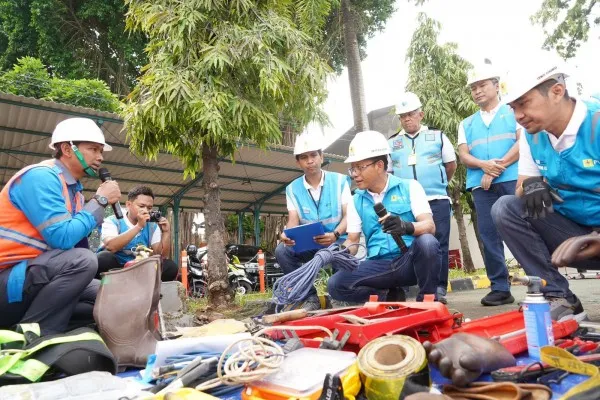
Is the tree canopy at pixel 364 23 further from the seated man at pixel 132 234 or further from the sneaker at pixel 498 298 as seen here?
the sneaker at pixel 498 298

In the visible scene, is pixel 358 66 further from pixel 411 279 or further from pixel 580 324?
pixel 580 324

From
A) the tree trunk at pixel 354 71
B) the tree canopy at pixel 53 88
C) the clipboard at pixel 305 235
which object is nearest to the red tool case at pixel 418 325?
the clipboard at pixel 305 235

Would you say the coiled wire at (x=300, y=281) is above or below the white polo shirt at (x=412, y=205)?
below

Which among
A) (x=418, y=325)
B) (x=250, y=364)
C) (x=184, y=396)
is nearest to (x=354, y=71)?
(x=418, y=325)

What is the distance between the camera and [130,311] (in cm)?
298

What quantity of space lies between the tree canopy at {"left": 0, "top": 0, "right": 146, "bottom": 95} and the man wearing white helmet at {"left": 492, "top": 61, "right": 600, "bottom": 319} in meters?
14.1

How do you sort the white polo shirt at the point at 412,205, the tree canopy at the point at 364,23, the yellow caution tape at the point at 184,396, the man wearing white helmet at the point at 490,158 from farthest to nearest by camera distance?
the tree canopy at the point at 364,23
the man wearing white helmet at the point at 490,158
the white polo shirt at the point at 412,205
the yellow caution tape at the point at 184,396

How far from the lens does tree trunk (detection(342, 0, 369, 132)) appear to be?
1138 cm

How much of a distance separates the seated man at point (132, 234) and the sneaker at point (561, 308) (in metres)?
3.48

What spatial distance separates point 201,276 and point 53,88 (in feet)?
18.0

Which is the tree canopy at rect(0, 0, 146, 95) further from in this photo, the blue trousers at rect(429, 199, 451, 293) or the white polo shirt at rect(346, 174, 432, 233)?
the white polo shirt at rect(346, 174, 432, 233)

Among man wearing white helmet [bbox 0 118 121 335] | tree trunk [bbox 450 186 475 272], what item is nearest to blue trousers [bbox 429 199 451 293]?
man wearing white helmet [bbox 0 118 121 335]

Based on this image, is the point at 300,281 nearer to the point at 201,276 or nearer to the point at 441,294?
the point at 441,294

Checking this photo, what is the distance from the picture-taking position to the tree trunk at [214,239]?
6625 millimetres
